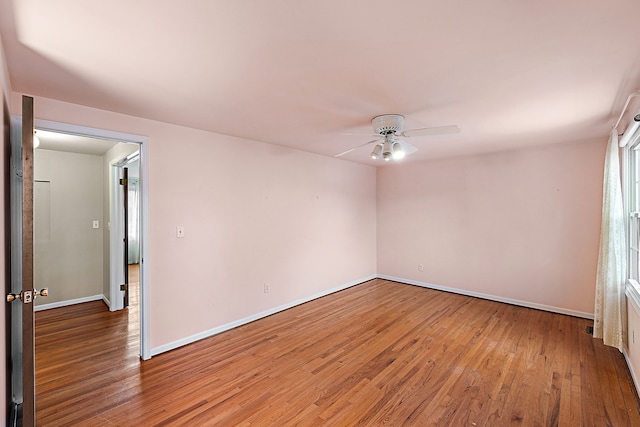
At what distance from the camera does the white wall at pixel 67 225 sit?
4.22m

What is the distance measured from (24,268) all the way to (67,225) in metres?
3.49

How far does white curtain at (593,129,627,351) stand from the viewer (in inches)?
109

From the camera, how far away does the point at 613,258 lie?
2.80m

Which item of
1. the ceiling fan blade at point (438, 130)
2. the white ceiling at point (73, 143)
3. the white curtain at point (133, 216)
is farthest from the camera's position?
the white curtain at point (133, 216)

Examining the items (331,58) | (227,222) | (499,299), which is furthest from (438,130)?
(499,299)

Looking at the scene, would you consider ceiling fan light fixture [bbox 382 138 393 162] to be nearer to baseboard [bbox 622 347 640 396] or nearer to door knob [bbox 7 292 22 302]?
baseboard [bbox 622 347 640 396]

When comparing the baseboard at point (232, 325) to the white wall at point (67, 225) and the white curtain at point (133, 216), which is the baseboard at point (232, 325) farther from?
the white curtain at point (133, 216)

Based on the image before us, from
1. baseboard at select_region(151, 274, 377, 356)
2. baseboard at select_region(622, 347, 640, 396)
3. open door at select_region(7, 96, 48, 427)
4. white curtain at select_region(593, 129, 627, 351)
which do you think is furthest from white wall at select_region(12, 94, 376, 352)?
baseboard at select_region(622, 347, 640, 396)

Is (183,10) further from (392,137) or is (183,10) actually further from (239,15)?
(392,137)

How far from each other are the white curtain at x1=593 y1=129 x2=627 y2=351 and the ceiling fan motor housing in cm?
207

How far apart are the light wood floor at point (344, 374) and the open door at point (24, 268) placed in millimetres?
492

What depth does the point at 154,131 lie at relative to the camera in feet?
9.37

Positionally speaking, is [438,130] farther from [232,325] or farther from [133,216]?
[133,216]

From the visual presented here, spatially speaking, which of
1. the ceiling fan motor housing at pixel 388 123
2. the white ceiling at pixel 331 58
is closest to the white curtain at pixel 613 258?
the white ceiling at pixel 331 58
